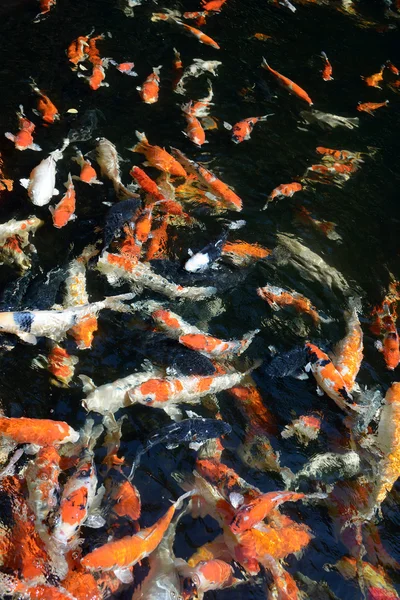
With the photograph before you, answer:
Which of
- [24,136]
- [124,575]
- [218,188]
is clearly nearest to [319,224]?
[218,188]

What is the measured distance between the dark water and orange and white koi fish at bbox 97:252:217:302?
0.20 m

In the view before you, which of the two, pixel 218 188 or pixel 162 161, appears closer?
pixel 218 188

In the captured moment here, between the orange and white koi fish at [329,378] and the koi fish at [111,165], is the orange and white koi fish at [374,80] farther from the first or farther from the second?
the orange and white koi fish at [329,378]

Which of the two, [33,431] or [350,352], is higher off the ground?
[350,352]

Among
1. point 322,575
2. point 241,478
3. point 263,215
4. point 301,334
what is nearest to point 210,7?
point 263,215

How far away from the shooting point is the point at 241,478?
5.19m

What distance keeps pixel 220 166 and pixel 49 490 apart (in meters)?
5.89

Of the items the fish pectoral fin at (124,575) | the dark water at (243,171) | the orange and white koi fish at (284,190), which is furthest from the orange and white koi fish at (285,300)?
the fish pectoral fin at (124,575)

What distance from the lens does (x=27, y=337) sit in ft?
18.3

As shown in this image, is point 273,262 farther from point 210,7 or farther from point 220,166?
point 210,7

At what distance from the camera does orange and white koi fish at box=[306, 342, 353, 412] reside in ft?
19.7

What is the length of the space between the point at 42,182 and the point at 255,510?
16.3 ft

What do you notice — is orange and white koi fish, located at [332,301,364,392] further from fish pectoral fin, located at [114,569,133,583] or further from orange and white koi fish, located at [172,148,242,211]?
fish pectoral fin, located at [114,569,133,583]

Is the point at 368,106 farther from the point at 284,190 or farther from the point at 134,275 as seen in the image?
the point at 134,275
